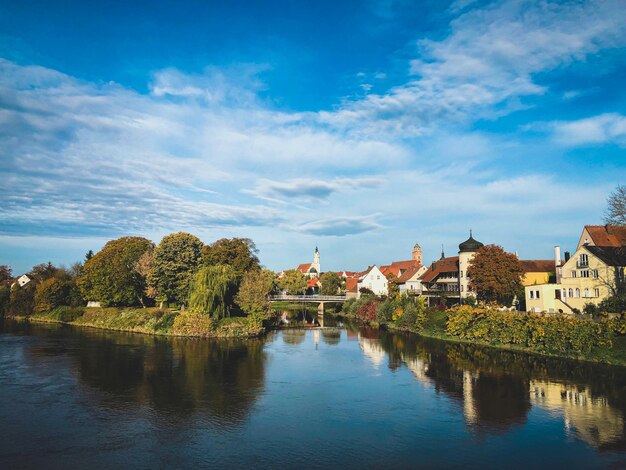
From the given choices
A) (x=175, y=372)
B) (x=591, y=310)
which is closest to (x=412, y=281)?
(x=591, y=310)

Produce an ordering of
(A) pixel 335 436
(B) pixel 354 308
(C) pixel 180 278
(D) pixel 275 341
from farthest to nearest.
→ (B) pixel 354 308, (C) pixel 180 278, (D) pixel 275 341, (A) pixel 335 436

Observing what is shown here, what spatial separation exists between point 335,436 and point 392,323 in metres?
44.0

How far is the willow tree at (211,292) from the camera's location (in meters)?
51.9

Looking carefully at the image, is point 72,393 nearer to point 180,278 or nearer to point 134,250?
point 180,278

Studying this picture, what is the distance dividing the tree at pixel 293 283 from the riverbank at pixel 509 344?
42090 mm

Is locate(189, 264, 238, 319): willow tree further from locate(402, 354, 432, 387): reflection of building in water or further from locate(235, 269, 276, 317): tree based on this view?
locate(402, 354, 432, 387): reflection of building in water

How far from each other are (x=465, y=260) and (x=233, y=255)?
3365 cm

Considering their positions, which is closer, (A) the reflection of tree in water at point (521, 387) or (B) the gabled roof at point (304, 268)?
(A) the reflection of tree in water at point (521, 387)

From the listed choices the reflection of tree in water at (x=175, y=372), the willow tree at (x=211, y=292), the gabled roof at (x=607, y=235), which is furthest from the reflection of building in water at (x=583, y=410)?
the willow tree at (x=211, y=292)

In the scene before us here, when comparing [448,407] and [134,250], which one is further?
[134,250]

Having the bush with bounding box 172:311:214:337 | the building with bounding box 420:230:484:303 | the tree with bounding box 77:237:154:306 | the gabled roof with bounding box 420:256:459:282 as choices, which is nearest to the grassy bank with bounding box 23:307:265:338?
the bush with bounding box 172:311:214:337

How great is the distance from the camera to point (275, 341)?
51438mm

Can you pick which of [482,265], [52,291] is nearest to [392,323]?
[482,265]

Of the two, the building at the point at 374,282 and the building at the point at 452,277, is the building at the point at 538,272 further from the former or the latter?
the building at the point at 374,282
